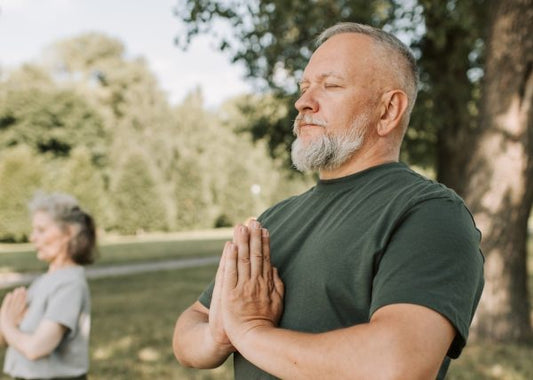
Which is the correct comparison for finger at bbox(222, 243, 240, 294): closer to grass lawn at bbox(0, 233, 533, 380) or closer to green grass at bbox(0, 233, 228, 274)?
grass lawn at bbox(0, 233, 533, 380)

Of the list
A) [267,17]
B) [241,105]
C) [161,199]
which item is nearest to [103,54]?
[161,199]

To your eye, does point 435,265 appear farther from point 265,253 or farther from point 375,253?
point 265,253

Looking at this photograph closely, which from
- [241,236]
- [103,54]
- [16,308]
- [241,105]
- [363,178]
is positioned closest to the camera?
[241,236]

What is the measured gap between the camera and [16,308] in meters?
3.31

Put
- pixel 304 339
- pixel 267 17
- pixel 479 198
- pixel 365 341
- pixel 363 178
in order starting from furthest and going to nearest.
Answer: pixel 267 17 < pixel 479 198 < pixel 363 178 < pixel 304 339 < pixel 365 341

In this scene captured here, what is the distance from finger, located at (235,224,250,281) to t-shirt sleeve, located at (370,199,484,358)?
0.35 m

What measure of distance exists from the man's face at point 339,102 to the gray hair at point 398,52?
29 millimetres

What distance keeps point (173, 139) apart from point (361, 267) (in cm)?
4200

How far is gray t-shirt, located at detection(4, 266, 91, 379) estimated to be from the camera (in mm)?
3275

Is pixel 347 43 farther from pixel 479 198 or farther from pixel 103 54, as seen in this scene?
pixel 103 54

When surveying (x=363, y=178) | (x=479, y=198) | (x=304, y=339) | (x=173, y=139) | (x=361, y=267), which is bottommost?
(x=173, y=139)

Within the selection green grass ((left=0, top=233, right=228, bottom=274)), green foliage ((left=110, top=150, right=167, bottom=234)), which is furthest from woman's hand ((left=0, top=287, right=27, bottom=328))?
green foliage ((left=110, top=150, right=167, bottom=234))

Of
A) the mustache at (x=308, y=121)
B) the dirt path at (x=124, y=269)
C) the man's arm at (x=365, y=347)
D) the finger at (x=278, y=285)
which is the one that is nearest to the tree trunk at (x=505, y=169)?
the mustache at (x=308, y=121)

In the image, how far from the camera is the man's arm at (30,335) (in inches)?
124
